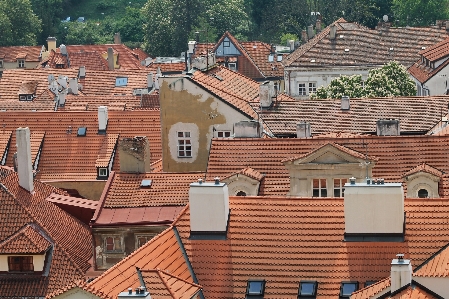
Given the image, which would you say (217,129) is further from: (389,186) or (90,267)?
(389,186)

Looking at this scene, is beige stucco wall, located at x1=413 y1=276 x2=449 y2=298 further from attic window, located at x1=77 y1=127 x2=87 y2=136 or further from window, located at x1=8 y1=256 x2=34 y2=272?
attic window, located at x1=77 y1=127 x2=87 y2=136

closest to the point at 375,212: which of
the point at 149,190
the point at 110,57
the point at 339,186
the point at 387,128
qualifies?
the point at 339,186

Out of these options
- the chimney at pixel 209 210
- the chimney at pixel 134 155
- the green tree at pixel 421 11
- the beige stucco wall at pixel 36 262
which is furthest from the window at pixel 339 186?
the green tree at pixel 421 11

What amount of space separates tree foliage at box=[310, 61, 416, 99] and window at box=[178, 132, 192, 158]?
28.7 m

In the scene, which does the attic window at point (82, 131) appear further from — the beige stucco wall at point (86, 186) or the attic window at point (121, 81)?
the attic window at point (121, 81)

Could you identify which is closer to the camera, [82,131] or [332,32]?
[82,131]

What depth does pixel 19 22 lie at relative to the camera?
178500 mm

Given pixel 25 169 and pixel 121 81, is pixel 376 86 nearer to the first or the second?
pixel 121 81

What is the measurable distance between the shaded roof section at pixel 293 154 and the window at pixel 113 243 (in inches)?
193

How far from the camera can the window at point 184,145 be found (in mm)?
76562

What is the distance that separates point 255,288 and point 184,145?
28.2 meters

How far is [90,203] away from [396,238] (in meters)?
24.6

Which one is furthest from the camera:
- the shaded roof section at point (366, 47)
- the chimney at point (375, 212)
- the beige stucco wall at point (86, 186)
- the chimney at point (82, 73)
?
the chimney at point (82, 73)

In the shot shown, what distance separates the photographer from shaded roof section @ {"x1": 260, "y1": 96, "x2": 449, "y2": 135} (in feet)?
271
